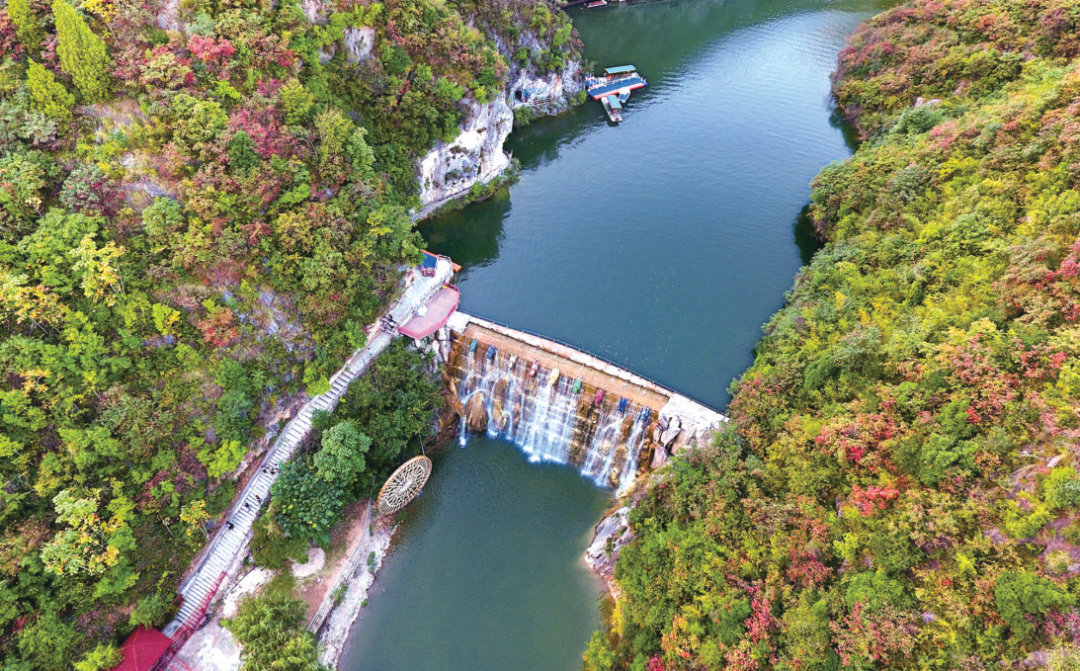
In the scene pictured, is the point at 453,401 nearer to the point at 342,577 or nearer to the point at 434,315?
the point at 434,315

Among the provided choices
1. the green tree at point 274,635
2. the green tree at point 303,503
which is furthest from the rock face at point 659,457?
the green tree at point 274,635

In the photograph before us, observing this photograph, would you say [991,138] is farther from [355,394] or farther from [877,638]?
[355,394]

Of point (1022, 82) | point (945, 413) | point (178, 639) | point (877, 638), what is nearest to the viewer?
point (877, 638)

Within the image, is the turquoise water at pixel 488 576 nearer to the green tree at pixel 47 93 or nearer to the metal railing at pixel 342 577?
the metal railing at pixel 342 577

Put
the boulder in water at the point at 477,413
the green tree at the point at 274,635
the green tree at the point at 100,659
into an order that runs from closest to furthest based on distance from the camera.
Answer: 1. the green tree at the point at 100,659
2. the green tree at the point at 274,635
3. the boulder in water at the point at 477,413

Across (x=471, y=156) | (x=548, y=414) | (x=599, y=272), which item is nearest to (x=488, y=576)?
(x=548, y=414)

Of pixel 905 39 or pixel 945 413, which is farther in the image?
pixel 905 39

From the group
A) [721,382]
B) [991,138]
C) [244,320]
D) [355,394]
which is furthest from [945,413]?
[244,320]

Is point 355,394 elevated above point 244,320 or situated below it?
below
